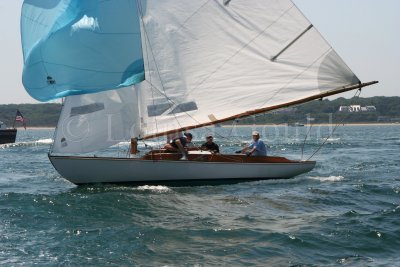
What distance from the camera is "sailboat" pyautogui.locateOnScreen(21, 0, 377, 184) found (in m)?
17.5

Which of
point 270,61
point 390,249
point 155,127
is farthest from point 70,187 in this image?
point 390,249

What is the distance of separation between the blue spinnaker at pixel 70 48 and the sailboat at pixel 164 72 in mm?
28

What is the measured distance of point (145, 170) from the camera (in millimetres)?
18000

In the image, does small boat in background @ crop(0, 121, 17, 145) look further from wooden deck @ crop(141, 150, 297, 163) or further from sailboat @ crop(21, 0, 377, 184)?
wooden deck @ crop(141, 150, 297, 163)

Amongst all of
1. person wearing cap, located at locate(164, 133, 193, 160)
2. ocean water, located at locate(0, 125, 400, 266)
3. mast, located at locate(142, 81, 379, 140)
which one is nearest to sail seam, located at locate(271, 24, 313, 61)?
mast, located at locate(142, 81, 379, 140)

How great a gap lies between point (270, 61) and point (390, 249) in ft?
27.0

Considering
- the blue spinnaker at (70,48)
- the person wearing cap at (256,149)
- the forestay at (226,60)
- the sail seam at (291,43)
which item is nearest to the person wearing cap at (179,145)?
the forestay at (226,60)

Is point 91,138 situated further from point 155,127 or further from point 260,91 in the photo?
point 260,91

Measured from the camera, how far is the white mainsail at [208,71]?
17.9 m

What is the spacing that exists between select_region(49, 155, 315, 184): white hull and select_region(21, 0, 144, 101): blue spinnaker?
204cm

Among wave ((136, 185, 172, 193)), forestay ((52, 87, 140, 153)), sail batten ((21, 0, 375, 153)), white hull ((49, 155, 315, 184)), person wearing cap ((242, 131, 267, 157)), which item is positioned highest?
sail batten ((21, 0, 375, 153))

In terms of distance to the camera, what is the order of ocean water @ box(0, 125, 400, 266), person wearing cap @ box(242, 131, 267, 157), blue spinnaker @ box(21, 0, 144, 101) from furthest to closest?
person wearing cap @ box(242, 131, 267, 157), blue spinnaker @ box(21, 0, 144, 101), ocean water @ box(0, 125, 400, 266)

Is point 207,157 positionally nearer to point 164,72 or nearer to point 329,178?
point 164,72

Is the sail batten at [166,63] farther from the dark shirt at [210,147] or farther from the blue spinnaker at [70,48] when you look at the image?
the dark shirt at [210,147]
